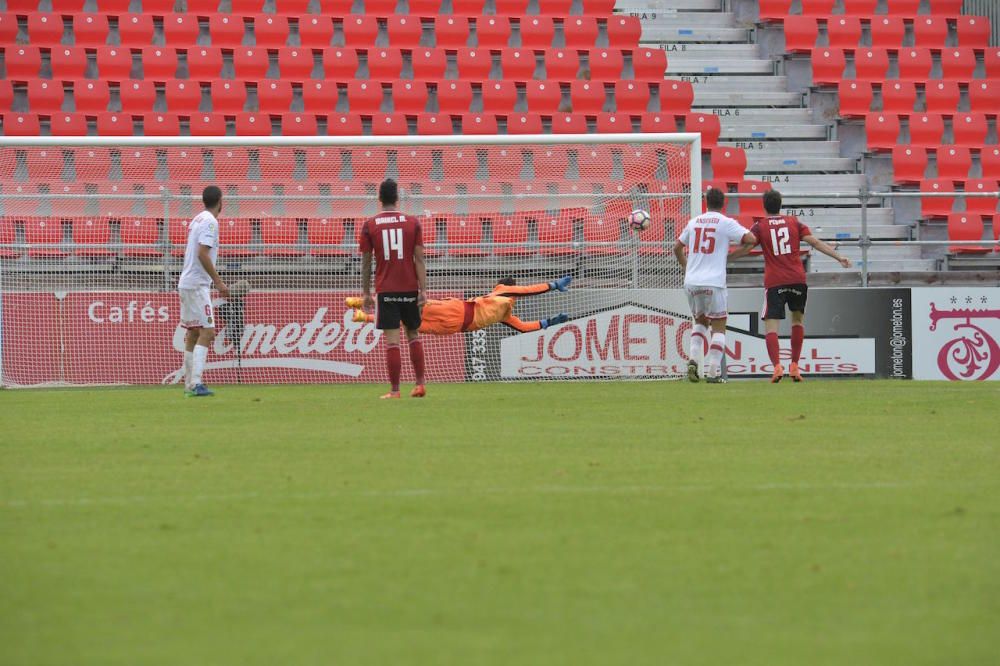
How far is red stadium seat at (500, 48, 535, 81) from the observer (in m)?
21.7

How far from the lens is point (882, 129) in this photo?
21469 mm

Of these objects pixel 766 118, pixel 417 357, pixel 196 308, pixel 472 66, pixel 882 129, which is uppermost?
pixel 472 66

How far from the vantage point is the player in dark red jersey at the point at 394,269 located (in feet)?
41.1

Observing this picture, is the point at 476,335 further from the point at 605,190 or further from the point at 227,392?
the point at 227,392

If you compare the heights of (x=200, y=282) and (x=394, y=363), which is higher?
(x=200, y=282)

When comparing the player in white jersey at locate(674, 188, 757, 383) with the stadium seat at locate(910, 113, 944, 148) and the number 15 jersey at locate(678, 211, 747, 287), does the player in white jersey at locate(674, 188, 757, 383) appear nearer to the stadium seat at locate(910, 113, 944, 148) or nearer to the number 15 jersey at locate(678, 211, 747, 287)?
the number 15 jersey at locate(678, 211, 747, 287)

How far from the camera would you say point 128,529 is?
550 centimetres

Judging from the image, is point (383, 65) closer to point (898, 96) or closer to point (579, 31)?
point (579, 31)

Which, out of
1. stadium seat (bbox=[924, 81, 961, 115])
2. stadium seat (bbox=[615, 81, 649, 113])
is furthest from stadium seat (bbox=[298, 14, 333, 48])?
stadium seat (bbox=[924, 81, 961, 115])

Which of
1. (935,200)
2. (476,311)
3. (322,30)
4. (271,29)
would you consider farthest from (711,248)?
(271,29)

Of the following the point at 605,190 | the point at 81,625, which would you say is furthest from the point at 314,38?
the point at 81,625

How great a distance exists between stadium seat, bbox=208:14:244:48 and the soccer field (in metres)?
13.4

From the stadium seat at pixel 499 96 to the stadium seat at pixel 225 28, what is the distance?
13.7 ft

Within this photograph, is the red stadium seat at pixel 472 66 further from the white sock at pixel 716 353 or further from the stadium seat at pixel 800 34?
the white sock at pixel 716 353
